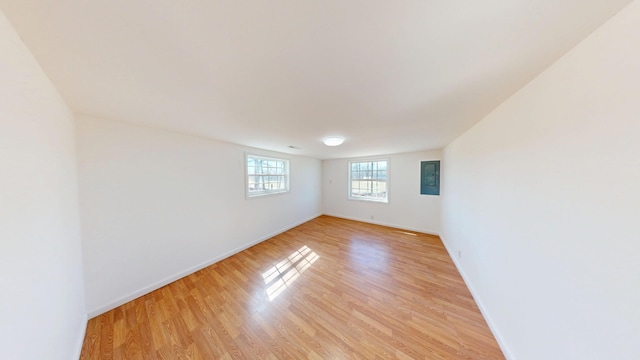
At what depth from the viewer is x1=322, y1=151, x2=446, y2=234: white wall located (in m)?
4.05

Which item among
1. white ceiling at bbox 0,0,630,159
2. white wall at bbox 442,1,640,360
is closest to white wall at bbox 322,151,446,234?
white wall at bbox 442,1,640,360

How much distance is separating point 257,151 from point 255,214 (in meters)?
1.29

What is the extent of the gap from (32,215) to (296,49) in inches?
65.6

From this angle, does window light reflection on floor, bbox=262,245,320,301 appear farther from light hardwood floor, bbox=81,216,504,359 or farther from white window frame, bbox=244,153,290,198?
white window frame, bbox=244,153,290,198

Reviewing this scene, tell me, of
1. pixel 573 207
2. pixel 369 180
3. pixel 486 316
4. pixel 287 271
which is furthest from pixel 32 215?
pixel 369 180

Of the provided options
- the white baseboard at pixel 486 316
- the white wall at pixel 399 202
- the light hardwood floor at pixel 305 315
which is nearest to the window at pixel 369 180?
the white wall at pixel 399 202

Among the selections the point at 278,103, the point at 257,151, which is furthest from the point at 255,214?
the point at 278,103

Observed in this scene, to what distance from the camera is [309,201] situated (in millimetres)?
5102

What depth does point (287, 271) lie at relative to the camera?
2.57 metres

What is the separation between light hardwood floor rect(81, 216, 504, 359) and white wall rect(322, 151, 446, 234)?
135 centimetres

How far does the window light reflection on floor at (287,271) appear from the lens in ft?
7.27

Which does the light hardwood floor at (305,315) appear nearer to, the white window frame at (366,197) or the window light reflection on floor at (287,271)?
the window light reflection on floor at (287,271)

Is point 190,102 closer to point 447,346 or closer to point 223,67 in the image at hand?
point 223,67

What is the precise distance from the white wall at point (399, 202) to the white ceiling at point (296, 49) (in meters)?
2.78
